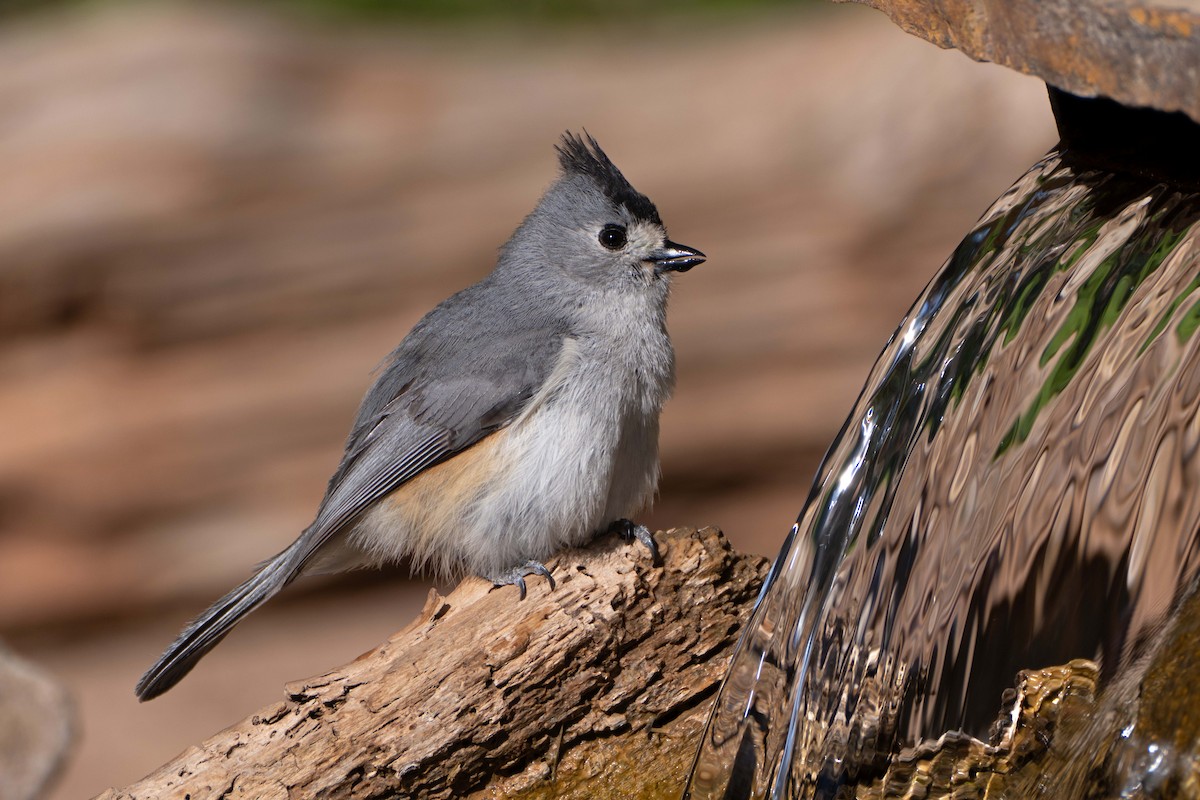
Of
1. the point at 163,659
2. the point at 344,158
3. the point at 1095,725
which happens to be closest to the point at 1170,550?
the point at 1095,725

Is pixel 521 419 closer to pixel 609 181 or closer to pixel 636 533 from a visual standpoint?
pixel 636 533

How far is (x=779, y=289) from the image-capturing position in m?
6.28

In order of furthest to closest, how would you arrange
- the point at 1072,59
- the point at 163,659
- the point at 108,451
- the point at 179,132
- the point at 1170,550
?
the point at 108,451, the point at 179,132, the point at 163,659, the point at 1170,550, the point at 1072,59

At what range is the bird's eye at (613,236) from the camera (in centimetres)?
397

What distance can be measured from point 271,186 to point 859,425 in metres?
3.90

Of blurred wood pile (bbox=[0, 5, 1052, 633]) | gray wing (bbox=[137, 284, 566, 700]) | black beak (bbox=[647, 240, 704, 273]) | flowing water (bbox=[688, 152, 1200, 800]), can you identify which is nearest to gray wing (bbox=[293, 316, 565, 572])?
gray wing (bbox=[137, 284, 566, 700])

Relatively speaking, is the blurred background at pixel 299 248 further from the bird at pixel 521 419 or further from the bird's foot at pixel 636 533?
the bird's foot at pixel 636 533

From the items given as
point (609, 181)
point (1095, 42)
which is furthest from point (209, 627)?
point (1095, 42)

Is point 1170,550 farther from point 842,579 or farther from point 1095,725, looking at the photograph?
point 842,579

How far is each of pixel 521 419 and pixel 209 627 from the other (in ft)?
3.27

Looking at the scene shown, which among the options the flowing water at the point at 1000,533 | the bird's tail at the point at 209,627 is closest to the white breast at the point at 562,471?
the bird's tail at the point at 209,627

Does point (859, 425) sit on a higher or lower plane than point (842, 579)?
higher

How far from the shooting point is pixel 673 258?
12.8 ft

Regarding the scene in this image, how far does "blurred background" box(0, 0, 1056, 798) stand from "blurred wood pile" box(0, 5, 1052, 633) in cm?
1
